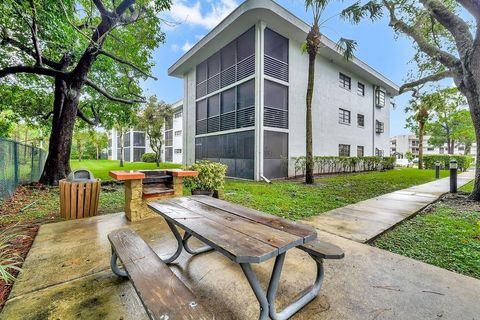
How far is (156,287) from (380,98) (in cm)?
2348

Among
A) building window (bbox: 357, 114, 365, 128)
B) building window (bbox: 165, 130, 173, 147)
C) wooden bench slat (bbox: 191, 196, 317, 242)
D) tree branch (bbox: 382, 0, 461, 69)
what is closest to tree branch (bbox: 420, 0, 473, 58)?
tree branch (bbox: 382, 0, 461, 69)

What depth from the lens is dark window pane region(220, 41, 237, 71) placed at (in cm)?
1208

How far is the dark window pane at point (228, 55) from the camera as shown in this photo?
12.1 metres

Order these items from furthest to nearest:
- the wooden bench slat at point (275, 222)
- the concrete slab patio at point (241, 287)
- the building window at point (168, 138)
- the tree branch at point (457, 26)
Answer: the building window at point (168, 138)
the tree branch at point (457, 26)
the concrete slab patio at point (241, 287)
the wooden bench slat at point (275, 222)

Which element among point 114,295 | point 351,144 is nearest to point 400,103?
point 351,144

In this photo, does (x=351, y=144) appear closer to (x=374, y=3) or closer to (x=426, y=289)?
(x=374, y=3)

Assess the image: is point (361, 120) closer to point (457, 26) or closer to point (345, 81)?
point (345, 81)

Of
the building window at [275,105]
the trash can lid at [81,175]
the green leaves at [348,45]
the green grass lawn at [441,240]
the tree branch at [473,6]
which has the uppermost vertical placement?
the green leaves at [348,45]

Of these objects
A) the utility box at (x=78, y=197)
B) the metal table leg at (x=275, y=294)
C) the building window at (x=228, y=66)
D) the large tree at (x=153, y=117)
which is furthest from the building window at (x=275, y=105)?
the large tree at (x=153, y=117)

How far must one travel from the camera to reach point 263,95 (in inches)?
414

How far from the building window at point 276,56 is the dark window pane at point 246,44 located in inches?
28.6

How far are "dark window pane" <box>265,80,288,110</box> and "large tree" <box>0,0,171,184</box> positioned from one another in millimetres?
5464

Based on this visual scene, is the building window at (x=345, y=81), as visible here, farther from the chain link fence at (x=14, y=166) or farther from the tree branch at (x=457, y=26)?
the chain link fence at (x=14, y=166)

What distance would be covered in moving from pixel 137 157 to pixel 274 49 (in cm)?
3628
